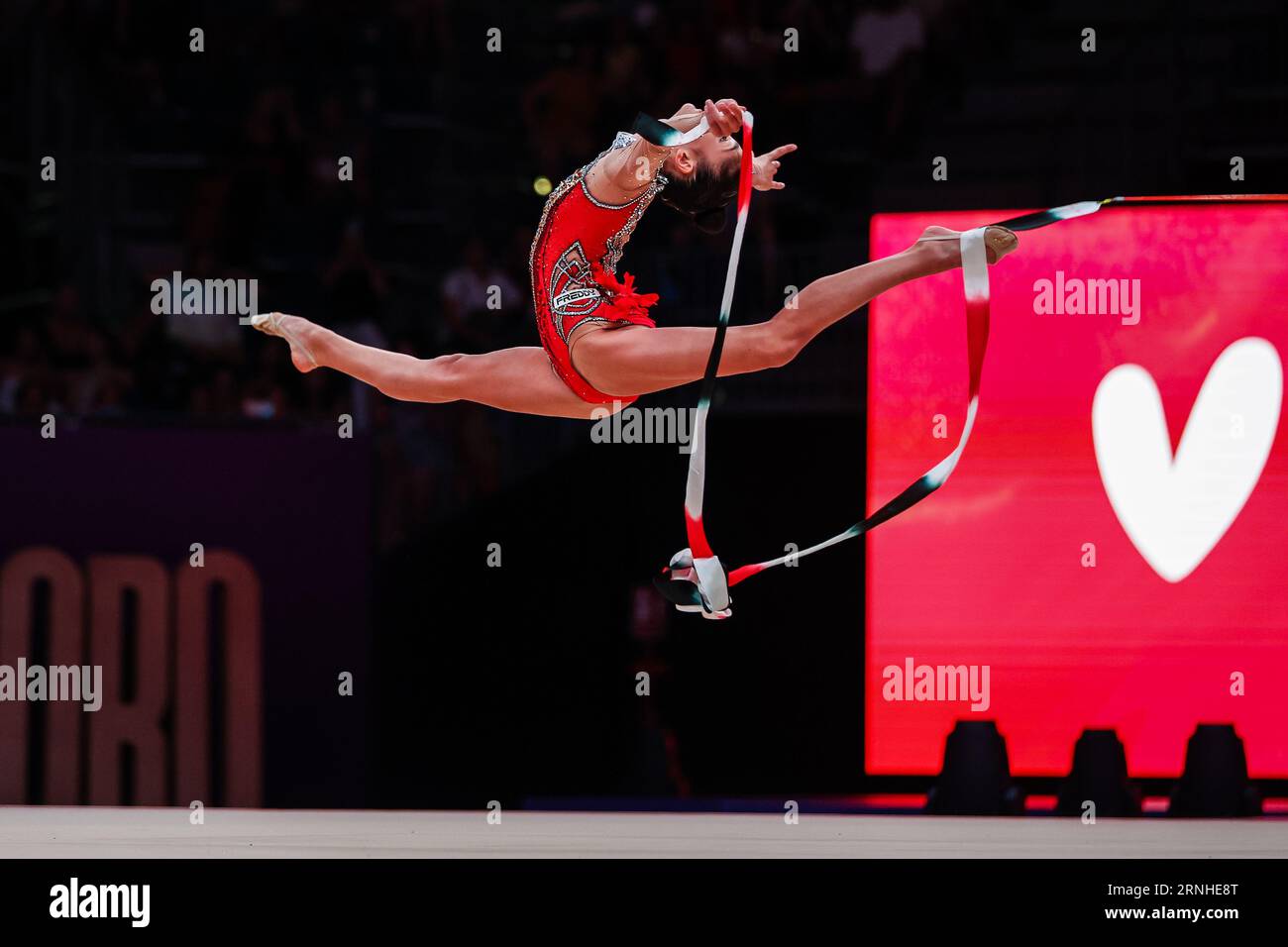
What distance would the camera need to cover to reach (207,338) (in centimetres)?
859

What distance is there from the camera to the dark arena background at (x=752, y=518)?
6.94 metres

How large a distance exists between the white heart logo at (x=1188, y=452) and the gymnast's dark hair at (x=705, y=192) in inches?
99.9

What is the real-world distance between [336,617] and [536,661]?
0.90 metres

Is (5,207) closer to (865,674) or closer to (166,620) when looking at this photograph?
(166,620)

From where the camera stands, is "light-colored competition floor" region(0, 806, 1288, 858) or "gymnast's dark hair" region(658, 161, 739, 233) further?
"gymnast's dark hair" region(658, 161, 739, 233)

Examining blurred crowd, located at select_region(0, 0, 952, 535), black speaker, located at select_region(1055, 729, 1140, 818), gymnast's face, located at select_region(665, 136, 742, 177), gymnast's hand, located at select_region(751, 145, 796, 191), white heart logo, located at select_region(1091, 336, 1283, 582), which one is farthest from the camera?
blurred crowd, located at select_region(0, 0, 952, 535)

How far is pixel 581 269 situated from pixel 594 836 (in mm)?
→ 1761

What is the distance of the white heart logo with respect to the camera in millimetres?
6926

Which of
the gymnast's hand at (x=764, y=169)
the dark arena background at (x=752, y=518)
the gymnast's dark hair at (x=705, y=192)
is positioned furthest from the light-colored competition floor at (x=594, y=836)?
the gymnast's hand at (x=764, y=169)

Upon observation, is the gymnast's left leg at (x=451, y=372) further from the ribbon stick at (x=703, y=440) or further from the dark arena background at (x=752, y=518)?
the dark arena background at (x=752, y=518)

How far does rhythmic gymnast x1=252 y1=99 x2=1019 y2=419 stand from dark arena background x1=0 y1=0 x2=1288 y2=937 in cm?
153

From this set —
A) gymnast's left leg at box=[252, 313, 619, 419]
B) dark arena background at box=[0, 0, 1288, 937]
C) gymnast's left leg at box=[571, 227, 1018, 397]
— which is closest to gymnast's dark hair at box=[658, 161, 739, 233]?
gymnast's left leg at box=[571, 227, 1018, 397]

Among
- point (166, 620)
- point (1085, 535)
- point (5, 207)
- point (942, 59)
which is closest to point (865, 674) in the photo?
point (1085, 535)

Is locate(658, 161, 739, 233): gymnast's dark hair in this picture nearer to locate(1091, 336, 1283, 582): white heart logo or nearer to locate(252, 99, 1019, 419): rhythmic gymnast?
locate(252, 99, 1019, 419): rhythmic gymnast
